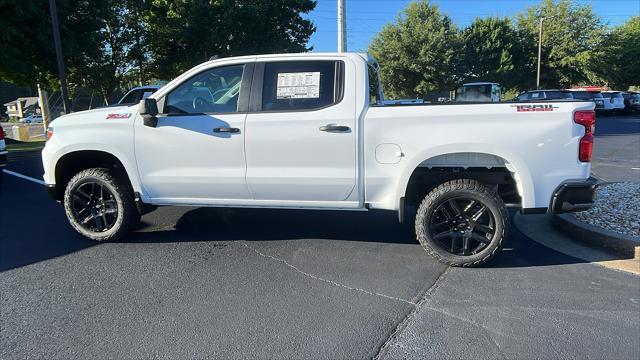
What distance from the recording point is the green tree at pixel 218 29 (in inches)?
837

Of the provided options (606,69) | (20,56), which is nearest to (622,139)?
(20,56)

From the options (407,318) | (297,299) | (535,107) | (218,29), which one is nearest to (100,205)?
(297,299)

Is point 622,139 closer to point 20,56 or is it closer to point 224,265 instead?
point 224,265

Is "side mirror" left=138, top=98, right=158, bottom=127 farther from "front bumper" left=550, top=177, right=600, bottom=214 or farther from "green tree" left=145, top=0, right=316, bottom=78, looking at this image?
"green tree" left=145, top=0, right=316, bottom=78

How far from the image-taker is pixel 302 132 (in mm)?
4242

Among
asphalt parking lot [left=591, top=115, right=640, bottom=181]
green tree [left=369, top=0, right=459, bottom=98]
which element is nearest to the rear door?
asphalt parking lot [left=591, top=115, right=640, bottom=181]

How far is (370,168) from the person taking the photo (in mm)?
4211

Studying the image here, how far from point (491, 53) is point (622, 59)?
1828cm

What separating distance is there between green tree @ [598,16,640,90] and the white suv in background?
463 inches

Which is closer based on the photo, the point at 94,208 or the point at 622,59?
the point at 94,208

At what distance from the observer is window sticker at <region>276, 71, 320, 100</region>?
437 centimetres

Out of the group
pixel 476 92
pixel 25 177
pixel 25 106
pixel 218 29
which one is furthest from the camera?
pixel 25 106

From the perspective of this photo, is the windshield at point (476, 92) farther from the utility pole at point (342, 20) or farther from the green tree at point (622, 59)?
the green tree at point (622, 59)

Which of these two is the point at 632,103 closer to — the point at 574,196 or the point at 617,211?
the point at 617,211
